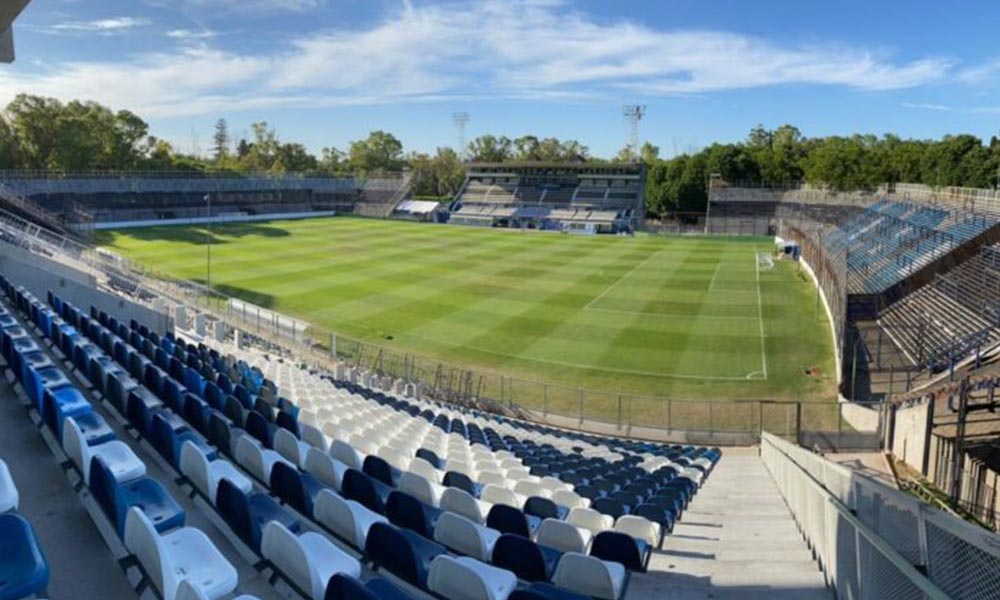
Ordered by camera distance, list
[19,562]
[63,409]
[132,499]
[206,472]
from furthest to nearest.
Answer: [63,409] < [206,472] < [132,499] < [19,562]

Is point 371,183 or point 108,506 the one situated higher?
point 371,183

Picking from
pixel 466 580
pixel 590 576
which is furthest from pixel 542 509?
pixel 466 580

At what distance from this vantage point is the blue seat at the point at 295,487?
5922mm

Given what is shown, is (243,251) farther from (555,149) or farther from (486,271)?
(555,149)

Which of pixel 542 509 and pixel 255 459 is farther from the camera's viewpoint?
pixel 542 509

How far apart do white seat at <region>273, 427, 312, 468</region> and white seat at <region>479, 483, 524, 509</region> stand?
2021 mm

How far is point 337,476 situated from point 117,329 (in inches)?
365

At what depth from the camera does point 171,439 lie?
21.2 ft

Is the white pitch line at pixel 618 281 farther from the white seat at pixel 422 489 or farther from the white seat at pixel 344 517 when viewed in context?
the white seat at pixel 344 517

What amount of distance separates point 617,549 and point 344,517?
2438mm

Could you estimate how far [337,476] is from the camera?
6992 millimetres

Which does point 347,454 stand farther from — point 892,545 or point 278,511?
point 892,545

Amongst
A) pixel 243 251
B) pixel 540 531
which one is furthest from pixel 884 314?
pixel 243 251

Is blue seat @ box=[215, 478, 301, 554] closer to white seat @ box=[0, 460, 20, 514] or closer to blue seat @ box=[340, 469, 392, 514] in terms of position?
blue seat @ box=[340, 469, 392, 514]
